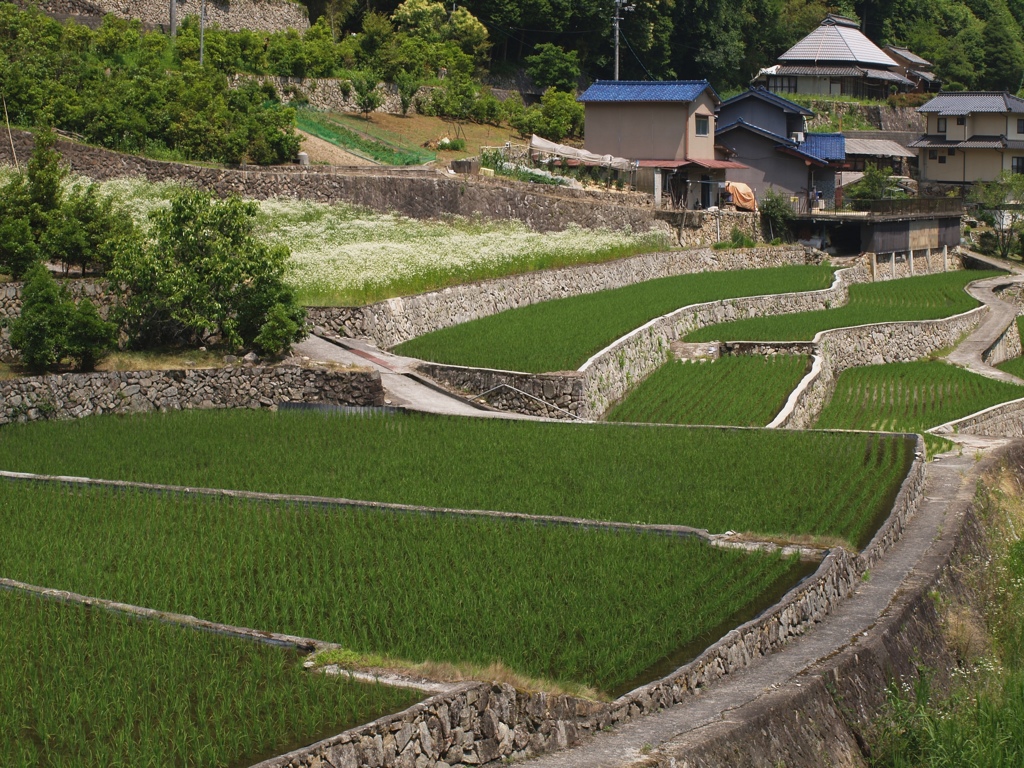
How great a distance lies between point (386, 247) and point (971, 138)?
1908 inches

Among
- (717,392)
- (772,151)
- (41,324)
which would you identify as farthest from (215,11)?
(41,324)

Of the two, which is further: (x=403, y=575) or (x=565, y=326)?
(x=565, y=326)

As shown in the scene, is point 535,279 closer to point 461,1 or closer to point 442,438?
point 442,438

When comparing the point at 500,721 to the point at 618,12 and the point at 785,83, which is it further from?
the point at 785,83

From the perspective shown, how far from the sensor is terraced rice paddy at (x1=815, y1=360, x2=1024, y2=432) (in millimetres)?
29625

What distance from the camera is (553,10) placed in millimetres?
69000

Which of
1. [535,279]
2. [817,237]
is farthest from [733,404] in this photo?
[817,237]

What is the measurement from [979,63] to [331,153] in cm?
6719

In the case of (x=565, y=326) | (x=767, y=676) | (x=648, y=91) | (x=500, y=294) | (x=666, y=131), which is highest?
(x=648, y=91)

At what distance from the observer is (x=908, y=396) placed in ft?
108

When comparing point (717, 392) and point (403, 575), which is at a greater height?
point (403, 575)

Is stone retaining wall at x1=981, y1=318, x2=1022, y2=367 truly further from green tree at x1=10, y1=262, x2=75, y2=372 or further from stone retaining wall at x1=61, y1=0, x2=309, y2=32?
stone retaining wall at x1=61, y1=0, x2=309, y2=32

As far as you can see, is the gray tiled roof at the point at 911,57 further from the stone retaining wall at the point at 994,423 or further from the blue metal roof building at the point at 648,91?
the stone retaining wall at the point at 994,423

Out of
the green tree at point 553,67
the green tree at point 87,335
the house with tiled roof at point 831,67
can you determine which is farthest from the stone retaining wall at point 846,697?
the house with tiled roof at point 831,67
